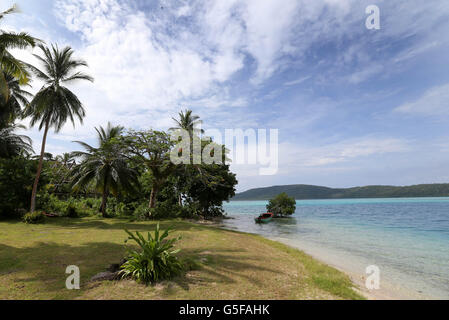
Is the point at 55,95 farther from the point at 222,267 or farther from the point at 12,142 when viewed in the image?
the point at 222,267

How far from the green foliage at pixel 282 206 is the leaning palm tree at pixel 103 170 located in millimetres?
24570

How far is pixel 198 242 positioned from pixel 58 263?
4917 millimetres

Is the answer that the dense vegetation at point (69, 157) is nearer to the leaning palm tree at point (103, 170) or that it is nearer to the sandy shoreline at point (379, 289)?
the leaning palm tree at point (103, 170)

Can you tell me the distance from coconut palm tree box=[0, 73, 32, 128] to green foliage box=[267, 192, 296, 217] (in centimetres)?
3372

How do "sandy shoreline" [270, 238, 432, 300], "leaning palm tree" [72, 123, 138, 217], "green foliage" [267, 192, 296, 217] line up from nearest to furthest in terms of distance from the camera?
"sandy shoreline" [270, 238, 432, 300]
"leaning palm tree" [72, 123, 138, 217]
"green foliage" [267, 192, 296, 217]

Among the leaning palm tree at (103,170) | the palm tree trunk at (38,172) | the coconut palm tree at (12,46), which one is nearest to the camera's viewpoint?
the coconut palm tree at (12,46)

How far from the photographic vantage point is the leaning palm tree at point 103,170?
17.9 m

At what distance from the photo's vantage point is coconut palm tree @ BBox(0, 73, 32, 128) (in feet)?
61.5

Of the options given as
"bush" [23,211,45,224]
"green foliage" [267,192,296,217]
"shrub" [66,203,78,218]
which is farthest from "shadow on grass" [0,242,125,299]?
"green foliage" [267,192,296,217]

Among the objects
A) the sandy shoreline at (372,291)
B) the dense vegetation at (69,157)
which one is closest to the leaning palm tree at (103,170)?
the dense vegetation at (69,157)

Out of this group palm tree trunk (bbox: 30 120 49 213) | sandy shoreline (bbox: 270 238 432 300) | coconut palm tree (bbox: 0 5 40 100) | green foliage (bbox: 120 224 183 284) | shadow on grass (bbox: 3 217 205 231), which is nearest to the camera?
green foliage (bbox: 120 224 183 284)

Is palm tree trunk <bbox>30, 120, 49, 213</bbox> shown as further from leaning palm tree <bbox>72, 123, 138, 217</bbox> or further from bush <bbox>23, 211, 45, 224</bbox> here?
leaning palm tree <bbox>72, 123, 138, 217</bbox>
